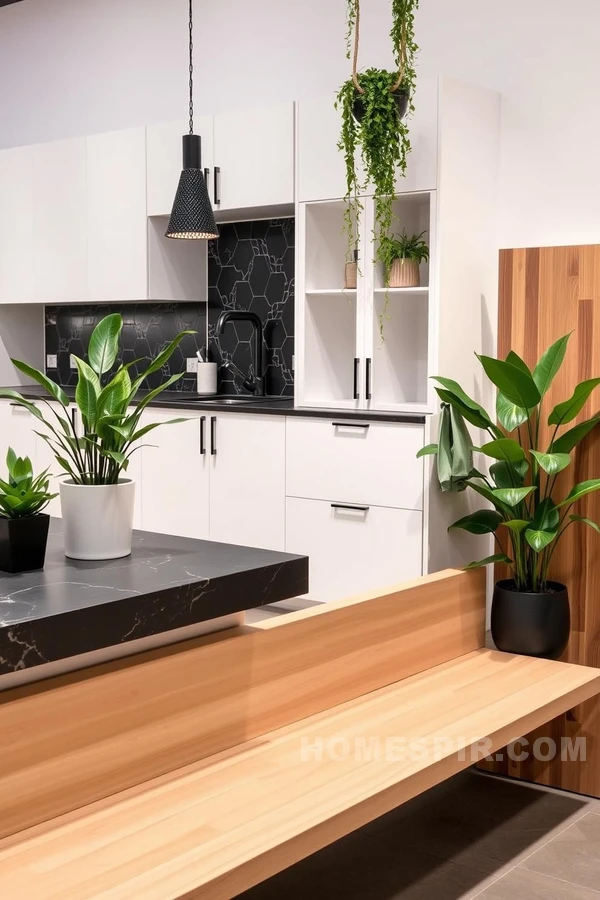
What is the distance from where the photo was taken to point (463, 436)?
3.90 metres

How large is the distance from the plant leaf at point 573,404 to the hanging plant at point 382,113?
1.19 meters

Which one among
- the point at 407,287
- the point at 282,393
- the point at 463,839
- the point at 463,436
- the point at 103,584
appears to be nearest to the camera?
the point at 103,584

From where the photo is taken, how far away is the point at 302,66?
513 centimetres

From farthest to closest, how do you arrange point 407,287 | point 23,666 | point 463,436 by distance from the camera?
point 407,287, point 463,436, point 23,666

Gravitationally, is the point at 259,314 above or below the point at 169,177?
below

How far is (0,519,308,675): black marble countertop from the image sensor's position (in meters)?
1.79

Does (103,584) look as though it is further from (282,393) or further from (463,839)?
(282,393)

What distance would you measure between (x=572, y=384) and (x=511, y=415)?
10.8 inches

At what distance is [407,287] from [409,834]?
86.0 inches

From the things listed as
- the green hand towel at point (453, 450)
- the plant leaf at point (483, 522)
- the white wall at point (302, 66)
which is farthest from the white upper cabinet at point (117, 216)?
the plant leaf at point (483, 522)

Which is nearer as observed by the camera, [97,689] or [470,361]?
[97,689]

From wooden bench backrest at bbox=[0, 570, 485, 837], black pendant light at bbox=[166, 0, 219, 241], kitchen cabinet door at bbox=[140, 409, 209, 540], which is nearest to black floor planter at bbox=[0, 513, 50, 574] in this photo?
wooden bench backrest at bbox=[0, 570, 485, 837]

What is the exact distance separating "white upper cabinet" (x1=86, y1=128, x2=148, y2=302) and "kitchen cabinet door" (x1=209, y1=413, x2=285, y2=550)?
1104 millimetres

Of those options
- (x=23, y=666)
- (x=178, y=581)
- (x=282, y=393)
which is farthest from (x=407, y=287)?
(x=23, y=666)
